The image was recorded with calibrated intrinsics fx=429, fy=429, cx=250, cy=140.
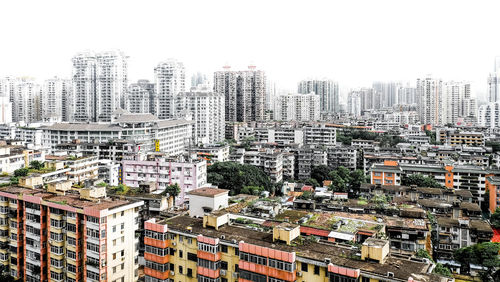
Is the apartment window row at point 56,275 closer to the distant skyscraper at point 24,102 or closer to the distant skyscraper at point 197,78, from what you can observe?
the distant skyscraper at point 24,102

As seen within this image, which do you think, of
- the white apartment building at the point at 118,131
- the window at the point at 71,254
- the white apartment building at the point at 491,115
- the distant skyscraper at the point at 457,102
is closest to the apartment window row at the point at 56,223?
the window at the point at 71,254

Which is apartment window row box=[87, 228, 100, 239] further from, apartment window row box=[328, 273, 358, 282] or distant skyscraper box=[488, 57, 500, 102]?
distant skyscraper box=[488, 57, 500, 102]

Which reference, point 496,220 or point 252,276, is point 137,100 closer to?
point 496,220

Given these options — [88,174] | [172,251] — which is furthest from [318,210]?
[88,174]

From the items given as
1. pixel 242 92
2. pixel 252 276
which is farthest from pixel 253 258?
pixel 242 92

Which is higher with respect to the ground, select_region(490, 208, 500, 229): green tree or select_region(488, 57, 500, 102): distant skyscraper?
select_region(488, 57, 500, 102): distant skyscraper

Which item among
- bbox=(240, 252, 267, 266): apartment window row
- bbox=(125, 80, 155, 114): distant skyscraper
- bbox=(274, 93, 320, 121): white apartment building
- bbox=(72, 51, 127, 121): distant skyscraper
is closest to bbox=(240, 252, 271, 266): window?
bbox=(240, 252, 267, 266): apartment window row

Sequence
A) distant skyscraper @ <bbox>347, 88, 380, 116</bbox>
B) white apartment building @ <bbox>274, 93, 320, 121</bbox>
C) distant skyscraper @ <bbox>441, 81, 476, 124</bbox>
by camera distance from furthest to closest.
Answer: distant skyscraper @ <bbox>347, 88, 380, 116</bbox>
distant skyscraper @ <bbox>441, 81, 476, 124</bbox>
white apartment building @ <bbox>274, 93, 320, 121</bbox>
